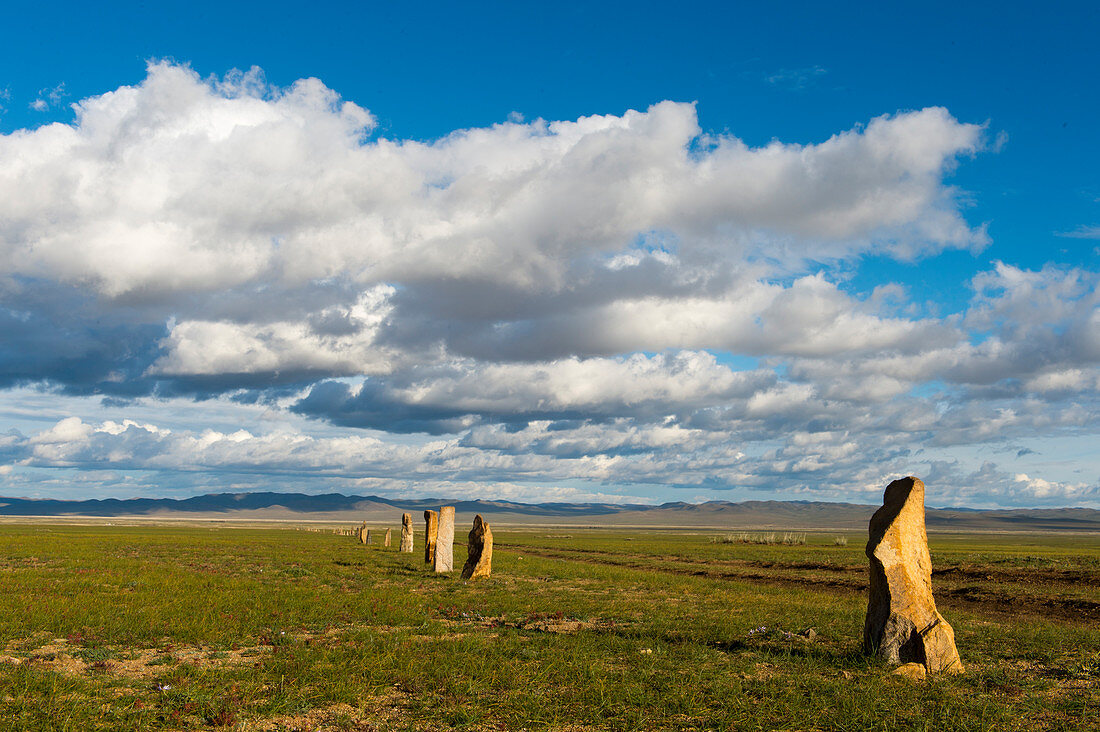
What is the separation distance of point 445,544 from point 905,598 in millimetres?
20669

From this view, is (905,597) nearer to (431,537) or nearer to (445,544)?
(445,544)

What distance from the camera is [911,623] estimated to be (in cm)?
1152

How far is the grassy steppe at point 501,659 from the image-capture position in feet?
29.0

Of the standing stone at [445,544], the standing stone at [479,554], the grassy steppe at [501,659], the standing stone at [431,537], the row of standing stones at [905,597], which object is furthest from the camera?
the standing stone at [431,537]

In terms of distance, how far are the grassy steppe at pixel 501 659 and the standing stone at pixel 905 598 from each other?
1.42ft

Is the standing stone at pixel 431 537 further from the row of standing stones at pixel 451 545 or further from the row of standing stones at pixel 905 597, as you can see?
the row of standing stones at pixel 905 597

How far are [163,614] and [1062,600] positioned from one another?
82.7 ft

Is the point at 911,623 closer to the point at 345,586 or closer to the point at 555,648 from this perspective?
the point at 555,648

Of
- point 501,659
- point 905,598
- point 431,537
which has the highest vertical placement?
point 905,598

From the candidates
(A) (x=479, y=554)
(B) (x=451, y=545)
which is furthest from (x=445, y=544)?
(A) (x=479, y=554)

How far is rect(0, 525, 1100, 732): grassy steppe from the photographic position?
884cm

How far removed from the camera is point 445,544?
29328 mm

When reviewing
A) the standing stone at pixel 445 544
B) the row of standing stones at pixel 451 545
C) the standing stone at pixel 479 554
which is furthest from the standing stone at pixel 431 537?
the standing stone at pixel 479 554

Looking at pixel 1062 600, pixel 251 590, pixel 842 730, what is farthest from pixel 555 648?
pixel 1062 600
